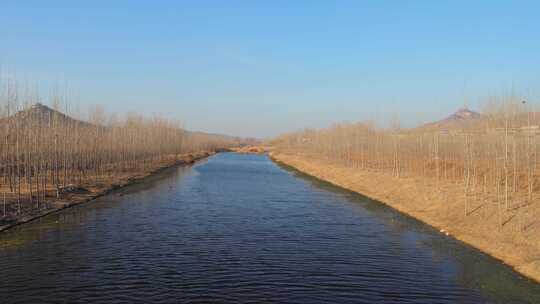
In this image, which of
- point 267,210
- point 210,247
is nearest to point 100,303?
point 210,247

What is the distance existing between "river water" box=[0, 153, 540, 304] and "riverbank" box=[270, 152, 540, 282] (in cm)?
59

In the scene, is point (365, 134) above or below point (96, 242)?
above

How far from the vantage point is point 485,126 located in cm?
2006

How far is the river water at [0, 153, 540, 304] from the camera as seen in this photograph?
34.1ft

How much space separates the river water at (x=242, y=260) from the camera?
34.1ft

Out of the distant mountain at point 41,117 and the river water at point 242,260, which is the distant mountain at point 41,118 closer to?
the distant mountain at point 41,117

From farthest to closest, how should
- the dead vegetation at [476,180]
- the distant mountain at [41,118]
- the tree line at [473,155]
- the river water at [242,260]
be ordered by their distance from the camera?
the distant mountain at [41,118]
the tree line at [473,155]
the dead vegetation at [476,180]
the river water at [242,260]

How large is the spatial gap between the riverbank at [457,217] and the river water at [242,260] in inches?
23.1

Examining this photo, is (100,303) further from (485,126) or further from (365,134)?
(365,134)

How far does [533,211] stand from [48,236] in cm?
1776

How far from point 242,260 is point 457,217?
34.2 feet

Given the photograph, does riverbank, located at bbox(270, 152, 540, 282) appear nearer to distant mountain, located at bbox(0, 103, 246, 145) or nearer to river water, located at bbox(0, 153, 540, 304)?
river water, located at bbox(0, 153, 540, 304)

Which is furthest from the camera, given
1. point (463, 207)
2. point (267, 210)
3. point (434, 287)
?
point (267, 210)

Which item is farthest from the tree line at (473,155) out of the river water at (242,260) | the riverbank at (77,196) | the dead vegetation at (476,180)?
the riverbank at (77,196)
